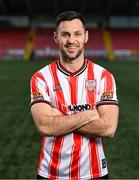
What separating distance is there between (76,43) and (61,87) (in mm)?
337

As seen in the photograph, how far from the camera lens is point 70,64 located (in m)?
2.45

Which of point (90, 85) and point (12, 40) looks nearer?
point (90, 85)

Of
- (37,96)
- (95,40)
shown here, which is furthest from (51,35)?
(37,96)

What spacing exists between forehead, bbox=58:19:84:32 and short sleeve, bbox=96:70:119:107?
0.39 metres

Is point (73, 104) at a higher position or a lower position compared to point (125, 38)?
lower

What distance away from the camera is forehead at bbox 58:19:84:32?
235cm

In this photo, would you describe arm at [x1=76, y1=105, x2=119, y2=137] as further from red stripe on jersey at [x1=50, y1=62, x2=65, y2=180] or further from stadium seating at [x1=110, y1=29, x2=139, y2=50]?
stadium seating at [x1=110, y1=29, x2=139, y2=50]

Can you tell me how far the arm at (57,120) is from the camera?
2357 millimetres

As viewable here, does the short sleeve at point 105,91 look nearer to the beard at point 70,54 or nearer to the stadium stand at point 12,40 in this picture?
the beard at point 70,54

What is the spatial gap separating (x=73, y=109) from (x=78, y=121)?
13 cm

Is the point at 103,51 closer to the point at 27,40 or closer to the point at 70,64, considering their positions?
the point at 27,40

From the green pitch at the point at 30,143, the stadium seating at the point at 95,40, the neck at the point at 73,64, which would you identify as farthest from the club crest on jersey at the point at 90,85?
the stadium seating at the point at 95,40

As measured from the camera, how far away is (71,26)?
2.35 meters

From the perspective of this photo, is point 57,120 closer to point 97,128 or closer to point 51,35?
point 97,128
